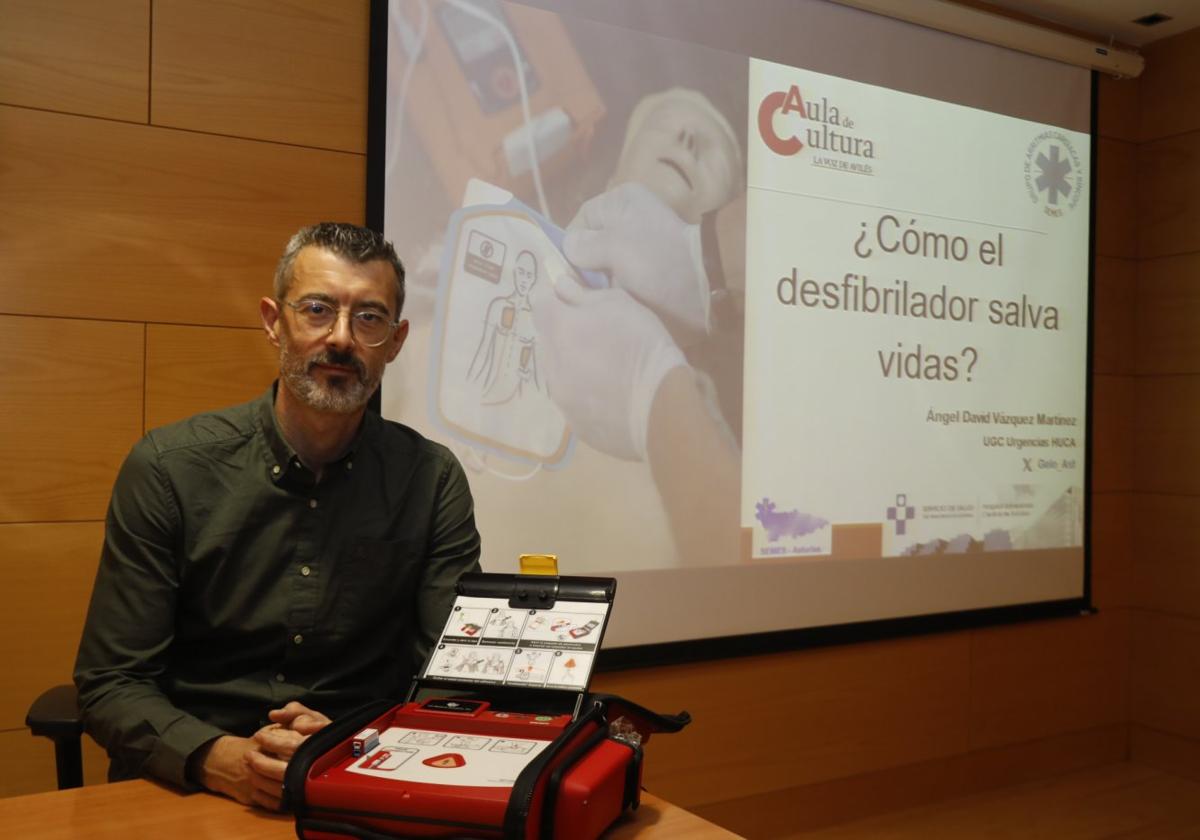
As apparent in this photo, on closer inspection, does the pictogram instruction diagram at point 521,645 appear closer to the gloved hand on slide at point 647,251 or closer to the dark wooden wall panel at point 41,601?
the dark wooden wall panel at point 41,601

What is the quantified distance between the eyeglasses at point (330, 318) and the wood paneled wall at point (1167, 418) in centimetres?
341

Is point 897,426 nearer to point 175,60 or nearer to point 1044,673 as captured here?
point 1044,673

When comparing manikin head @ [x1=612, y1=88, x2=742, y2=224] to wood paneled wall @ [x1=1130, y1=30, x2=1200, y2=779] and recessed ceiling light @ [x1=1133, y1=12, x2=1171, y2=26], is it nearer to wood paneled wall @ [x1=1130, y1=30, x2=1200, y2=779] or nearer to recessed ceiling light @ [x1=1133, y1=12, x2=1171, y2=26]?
recessed ceiling light @ [x1=1133, y1=12, x2=1171, y2=26]

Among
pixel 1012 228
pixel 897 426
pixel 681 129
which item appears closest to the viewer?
pixel 681 129

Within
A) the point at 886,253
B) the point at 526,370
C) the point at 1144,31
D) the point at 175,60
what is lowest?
the point at 526,370

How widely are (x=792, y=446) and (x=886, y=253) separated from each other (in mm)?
733

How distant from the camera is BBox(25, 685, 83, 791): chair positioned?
150 centimetres

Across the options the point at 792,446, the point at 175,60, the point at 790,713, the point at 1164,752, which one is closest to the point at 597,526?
the point at 792,446

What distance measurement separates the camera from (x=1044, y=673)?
380 cm

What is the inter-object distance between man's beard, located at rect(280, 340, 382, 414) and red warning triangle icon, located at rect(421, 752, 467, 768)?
0.65 m

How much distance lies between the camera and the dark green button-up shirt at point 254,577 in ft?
Answer: 5.01

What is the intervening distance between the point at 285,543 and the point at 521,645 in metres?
0.54

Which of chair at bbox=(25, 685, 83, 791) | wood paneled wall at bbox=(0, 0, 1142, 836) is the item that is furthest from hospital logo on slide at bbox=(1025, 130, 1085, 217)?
chair at bbox=(25, 685, 83, 791)

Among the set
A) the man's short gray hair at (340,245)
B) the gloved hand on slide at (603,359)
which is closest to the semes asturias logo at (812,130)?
the gloved hand on slide at (603,359)
